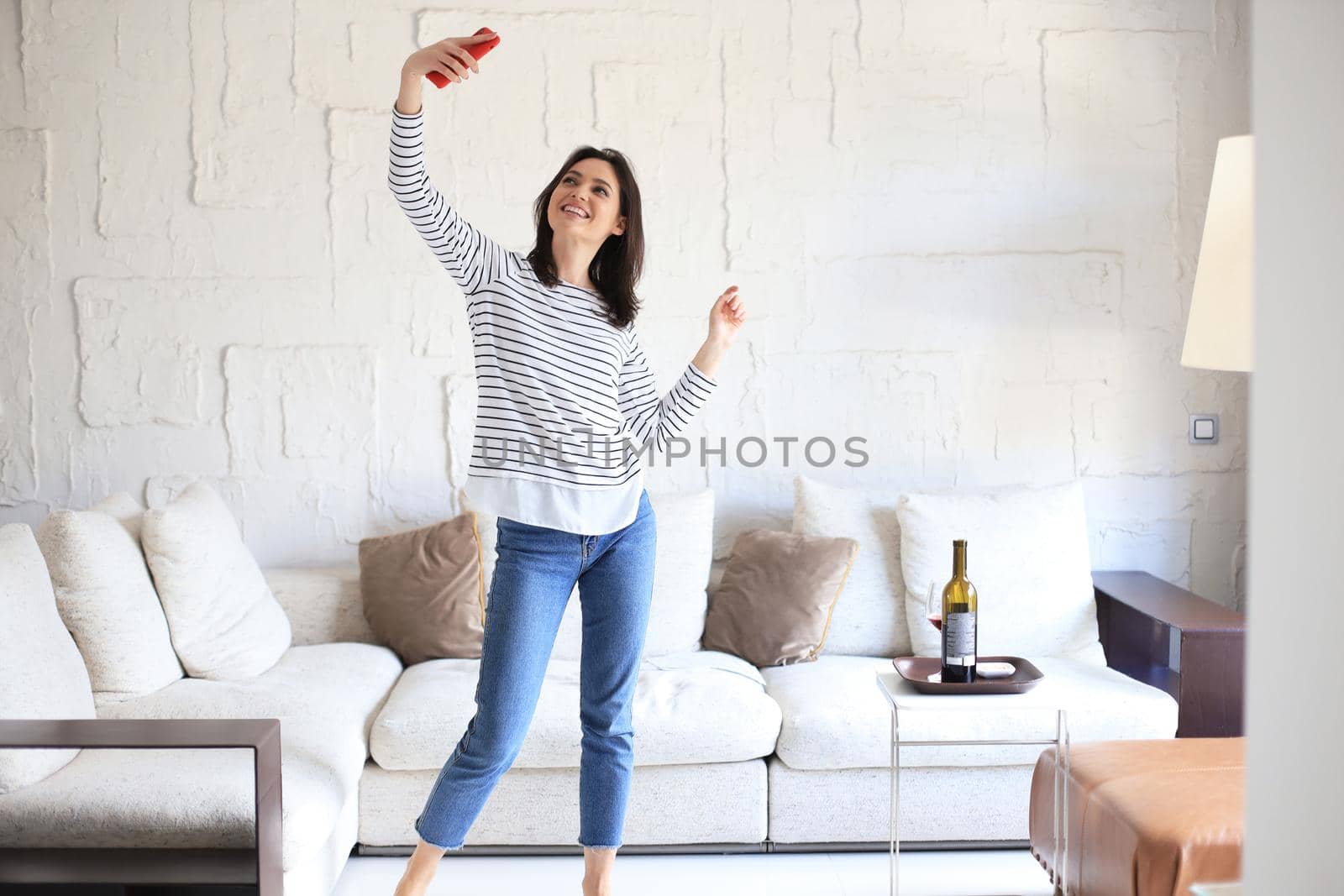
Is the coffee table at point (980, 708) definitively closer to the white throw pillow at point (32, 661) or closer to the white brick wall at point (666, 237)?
the white brick wall at point (666, 237)

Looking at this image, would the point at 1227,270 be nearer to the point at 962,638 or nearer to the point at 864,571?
the point at 962,638

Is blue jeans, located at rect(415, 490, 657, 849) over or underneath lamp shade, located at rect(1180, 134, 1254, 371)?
underneath

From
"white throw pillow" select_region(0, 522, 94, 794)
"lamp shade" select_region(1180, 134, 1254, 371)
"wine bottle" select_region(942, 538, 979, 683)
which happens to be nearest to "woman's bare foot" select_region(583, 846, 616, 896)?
"wine bottle" select_region(942, 538, 979, 683)

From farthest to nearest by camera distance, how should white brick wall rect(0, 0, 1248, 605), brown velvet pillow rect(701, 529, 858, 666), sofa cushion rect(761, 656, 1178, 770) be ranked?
1. white brick wall rect(0, 0, 1248, 605)
2. brown velvet pillow rect(701, 529, 858, 666)
3. sofa cushion rect(761, 656, 1178, 770)

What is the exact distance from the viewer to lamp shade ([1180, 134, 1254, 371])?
8.52ft

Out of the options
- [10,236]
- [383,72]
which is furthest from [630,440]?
[10,236]

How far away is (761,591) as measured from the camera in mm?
3234

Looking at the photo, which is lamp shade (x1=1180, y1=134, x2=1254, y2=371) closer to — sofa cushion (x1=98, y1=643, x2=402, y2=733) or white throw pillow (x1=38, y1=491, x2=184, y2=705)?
Result: sofa cushion (x1=98, y1=643, x2=402, y2=733)

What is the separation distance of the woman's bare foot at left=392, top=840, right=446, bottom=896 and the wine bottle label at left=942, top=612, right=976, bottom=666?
42.5 inches

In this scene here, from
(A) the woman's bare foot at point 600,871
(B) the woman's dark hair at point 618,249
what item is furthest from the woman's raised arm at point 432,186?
(A) the woman's bare foot at point 600,871

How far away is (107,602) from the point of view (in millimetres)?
2639

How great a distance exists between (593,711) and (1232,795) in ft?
3.86

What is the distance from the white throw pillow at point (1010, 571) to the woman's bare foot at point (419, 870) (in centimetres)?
155

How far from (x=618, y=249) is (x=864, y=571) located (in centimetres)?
139
